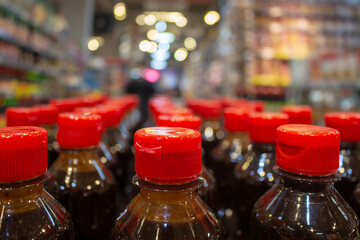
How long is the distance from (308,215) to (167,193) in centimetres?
19

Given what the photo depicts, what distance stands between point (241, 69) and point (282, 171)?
5032 mm

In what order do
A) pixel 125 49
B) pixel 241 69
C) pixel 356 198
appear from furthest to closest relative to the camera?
1. pixel 125 49
2. pixel 241 69
3. pixel 356 198

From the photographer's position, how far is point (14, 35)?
4.33m

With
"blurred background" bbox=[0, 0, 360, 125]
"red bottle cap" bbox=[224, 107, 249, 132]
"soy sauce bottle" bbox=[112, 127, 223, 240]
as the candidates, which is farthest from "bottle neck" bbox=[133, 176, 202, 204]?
"blurred background" bbox=[0, 0, 360, 125]

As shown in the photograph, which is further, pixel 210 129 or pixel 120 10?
pixel 120 10

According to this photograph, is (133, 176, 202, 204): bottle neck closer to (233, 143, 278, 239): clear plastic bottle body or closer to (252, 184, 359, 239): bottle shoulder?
(252, 184, 359, 239): bottle shoulder

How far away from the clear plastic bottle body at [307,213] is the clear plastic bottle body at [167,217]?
8 centimetres

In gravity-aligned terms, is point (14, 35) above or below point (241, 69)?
above

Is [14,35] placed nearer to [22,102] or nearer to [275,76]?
[22,102]

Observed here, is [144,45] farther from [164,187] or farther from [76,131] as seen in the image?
[164,187]

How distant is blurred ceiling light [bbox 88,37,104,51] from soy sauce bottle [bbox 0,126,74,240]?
1482cm

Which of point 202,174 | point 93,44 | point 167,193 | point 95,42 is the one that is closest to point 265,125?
point 202,174

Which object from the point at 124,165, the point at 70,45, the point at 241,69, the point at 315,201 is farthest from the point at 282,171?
the point at 70,45

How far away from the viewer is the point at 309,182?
463 millimetres
